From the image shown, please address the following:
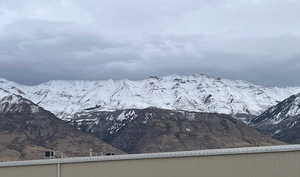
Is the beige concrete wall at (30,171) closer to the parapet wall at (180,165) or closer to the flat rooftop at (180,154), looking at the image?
the parapet wall at (180,165)

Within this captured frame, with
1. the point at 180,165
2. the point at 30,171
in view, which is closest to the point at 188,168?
the point at 180,165

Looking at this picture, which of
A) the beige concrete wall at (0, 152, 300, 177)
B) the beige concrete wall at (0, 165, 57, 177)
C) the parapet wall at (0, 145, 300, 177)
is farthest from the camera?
the beige concrete wall at (0, 165, 57, 177)

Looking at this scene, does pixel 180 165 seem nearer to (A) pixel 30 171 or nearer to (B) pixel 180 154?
(B) pixel 180 154

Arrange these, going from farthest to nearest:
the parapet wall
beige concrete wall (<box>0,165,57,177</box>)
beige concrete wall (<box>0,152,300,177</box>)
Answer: beige concrete wall (<box>0,165,57,177</box>) → the parapet wall → beige concrete wall (<box>0,152,300,177</box>)

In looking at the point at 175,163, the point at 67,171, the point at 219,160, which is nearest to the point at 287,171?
the point at 219,160

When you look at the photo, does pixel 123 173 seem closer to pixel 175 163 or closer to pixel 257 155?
pixel 175 163

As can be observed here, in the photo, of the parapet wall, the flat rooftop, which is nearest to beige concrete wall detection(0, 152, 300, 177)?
the parapet wall

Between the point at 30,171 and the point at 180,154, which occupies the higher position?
the point at 180,154

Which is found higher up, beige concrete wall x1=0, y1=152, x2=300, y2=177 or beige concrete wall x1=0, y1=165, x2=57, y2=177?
beige concrete wall x1=0, y1=152, x2=300, y2=177

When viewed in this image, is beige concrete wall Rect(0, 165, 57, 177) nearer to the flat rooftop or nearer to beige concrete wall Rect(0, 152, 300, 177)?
beige concrete wall Rect(0, 152, 300, 177)
